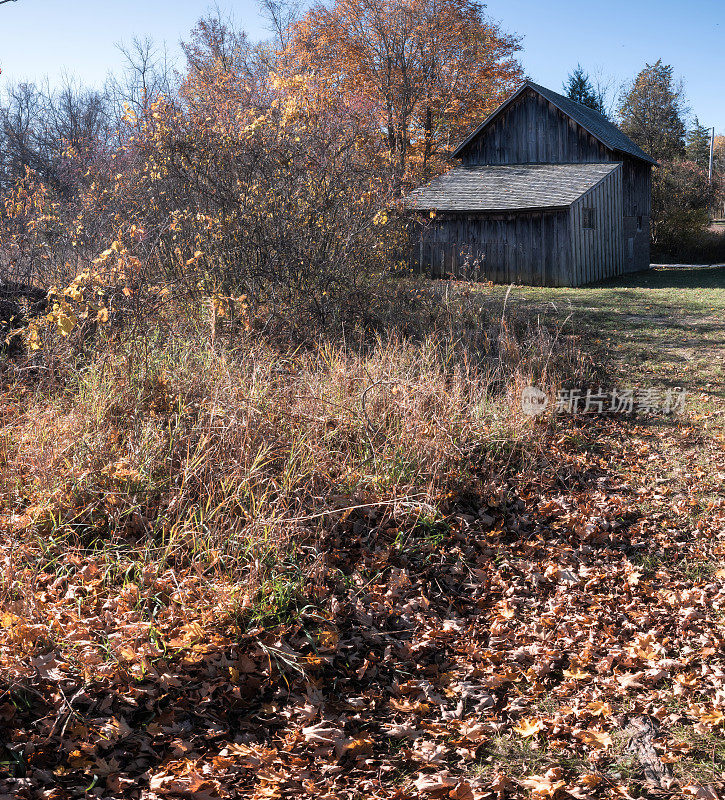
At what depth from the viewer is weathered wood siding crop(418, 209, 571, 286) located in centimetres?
2097

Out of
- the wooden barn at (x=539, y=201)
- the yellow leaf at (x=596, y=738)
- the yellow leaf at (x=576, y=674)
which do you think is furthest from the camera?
the wooden barn at (x=539, y=201)

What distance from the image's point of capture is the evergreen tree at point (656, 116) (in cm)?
3838

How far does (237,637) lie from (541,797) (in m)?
1.83

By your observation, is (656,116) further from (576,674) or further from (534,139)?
(576,674)

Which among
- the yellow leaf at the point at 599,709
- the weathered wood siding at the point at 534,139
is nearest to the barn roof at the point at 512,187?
the weathered wood siding at the point at 534,139

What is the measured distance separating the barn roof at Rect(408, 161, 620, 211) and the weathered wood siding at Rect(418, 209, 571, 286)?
459mm

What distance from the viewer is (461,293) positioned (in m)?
11.5

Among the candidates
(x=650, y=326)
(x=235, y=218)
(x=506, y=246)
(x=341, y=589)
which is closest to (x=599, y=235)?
(x=506, y=246)

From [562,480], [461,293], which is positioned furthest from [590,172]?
[562,480]

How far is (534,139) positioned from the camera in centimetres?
2488

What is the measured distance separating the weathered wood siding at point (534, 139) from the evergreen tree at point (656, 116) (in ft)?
56.9

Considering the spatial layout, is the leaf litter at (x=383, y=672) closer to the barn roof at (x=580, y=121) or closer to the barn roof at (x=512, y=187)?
the barn roof at (x=512, y=187)

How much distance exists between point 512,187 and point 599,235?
11.5 feet

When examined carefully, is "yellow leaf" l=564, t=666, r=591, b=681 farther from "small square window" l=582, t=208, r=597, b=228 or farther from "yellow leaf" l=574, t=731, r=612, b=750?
"small square window" l=582, t=208, r=597, b=228
